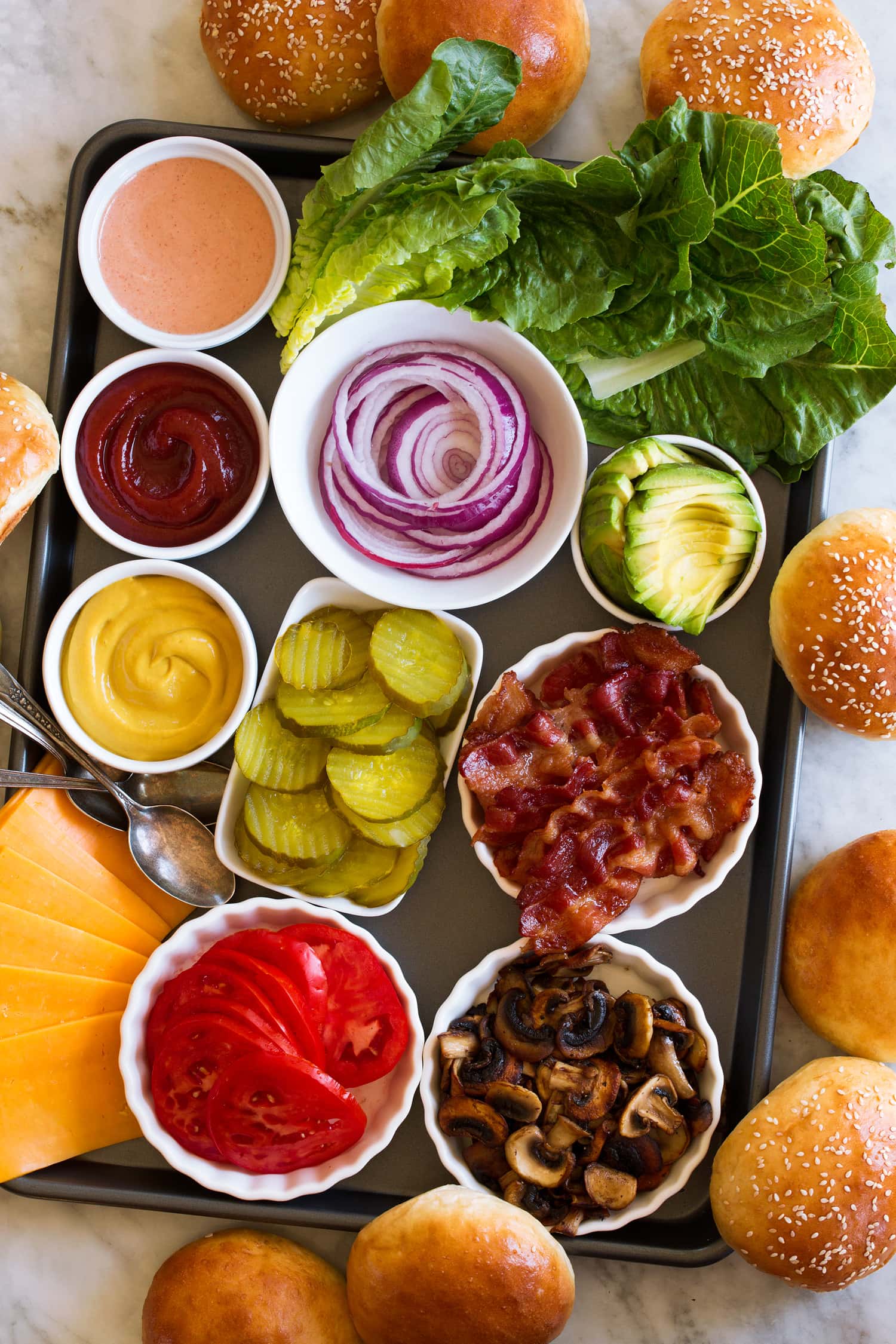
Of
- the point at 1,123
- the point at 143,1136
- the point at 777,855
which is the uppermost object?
the point at 1,123

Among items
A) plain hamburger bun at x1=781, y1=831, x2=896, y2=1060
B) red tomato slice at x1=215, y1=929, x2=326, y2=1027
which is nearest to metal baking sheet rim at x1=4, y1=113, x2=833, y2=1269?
plain hamburger bun at x1=781, y1=831, x2=896, y2=1060

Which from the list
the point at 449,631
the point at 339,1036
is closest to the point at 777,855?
the point at 449,631

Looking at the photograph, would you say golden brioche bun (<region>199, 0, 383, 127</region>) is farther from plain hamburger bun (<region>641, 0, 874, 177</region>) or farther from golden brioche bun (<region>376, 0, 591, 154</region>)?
plain hamburger bun (<region>641, 0, 874, 177</region>)

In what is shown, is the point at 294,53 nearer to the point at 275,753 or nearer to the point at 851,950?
the point at 275,753

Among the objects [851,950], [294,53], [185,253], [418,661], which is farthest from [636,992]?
[294,53]

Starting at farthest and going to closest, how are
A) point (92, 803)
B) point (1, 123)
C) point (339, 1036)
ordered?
point (1, 123) → point (92, 803) → point (339, 1036)

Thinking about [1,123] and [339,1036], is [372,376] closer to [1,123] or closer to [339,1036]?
[1,123]
